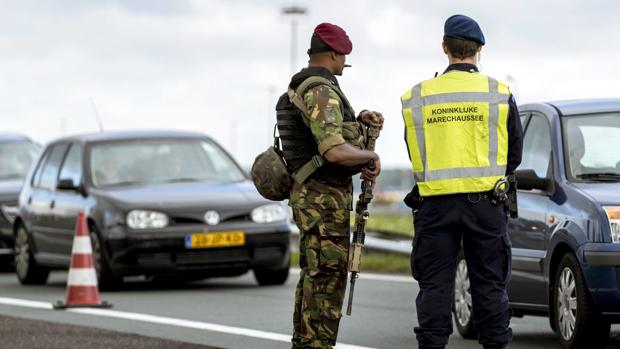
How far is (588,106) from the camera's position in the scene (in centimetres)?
1134

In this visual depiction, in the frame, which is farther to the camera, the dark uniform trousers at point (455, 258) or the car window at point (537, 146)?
the car window at point (537, 146)

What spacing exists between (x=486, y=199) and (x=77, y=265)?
24.1 ft

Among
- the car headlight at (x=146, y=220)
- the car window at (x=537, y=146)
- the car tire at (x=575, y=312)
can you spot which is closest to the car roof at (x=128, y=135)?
the car headlight at (x=146, y=220)

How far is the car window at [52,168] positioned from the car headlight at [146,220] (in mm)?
2370

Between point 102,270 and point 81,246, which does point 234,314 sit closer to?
point 81,246

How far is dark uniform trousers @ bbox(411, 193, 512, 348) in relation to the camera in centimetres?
820

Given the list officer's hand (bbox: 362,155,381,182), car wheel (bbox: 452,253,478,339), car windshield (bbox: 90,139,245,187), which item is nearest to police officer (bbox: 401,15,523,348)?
officer's hand (bbox: 362,155,381,182)

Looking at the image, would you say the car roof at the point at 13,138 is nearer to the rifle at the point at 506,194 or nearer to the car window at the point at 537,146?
the car window at the point at 537,146

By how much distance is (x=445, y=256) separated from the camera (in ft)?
27.0

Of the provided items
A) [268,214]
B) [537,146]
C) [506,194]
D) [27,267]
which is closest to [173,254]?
[268,214]

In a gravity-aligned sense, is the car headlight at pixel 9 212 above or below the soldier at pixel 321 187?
below

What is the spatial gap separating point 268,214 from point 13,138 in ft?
27.0

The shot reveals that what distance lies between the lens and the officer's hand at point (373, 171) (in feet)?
27.3

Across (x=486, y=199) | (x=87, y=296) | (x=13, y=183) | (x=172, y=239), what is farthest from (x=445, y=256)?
(x=13, y=183)
